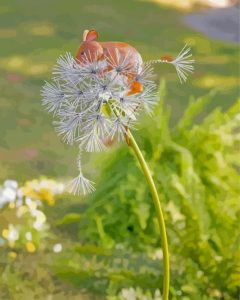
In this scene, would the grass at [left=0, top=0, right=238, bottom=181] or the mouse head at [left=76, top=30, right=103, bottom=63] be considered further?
the grass at [left=0, top=0, right=238, bottom=181]

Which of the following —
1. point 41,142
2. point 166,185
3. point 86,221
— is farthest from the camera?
point 41,142

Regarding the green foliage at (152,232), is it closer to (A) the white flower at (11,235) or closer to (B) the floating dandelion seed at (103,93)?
(A) the white flower at (11,235)

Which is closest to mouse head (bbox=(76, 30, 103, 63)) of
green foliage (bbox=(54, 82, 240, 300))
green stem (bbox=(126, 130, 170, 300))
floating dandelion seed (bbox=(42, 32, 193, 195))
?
floating dandelion seed (bbox=(42, 32, 193, 195))

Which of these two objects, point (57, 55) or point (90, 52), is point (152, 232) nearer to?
point (90, 52)

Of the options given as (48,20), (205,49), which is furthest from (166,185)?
(48,20)

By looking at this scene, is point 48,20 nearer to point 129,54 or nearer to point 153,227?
point 153,227

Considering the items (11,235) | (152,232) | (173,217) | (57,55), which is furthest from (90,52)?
(57,55)

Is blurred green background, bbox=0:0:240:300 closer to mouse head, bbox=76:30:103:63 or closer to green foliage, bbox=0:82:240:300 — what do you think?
green foliage, bbox=0:82:240:300
